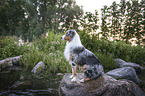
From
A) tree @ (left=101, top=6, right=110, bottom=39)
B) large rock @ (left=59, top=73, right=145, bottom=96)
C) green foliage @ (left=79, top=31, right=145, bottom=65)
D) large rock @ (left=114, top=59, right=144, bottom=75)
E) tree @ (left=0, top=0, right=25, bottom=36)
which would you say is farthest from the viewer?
tree @ (left=0, top=0, right=25, bottom=36)

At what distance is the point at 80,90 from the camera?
2.93 metres

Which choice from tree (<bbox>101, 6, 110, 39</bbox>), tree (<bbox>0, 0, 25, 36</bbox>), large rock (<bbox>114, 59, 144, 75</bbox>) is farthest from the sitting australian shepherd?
tree (<bbox>0, 0, 25, 36</bbox>)

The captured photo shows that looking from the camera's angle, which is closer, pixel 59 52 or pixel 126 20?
pixel 59 52

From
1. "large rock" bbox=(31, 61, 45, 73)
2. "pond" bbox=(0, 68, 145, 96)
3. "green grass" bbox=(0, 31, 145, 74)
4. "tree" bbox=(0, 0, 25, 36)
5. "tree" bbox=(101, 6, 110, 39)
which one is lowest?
"pond" bbox=(0, 68, 145, 96)

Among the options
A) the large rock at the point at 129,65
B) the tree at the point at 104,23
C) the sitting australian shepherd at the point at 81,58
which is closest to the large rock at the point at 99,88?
the sitting australian shepherd at the point at 81,58

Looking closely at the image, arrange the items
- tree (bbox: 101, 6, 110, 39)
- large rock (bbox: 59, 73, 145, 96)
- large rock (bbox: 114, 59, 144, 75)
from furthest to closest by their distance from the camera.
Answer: tree (bbox: 101, 6, 110, 39)
large rock (bbox: 114, 59, 144, 75)
large rock (bbox: 59, 73, 145, 96)

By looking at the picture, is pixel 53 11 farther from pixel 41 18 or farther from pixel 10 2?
pixel 10 2

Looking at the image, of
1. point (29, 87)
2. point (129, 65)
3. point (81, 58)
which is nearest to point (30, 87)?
point (29, 87)

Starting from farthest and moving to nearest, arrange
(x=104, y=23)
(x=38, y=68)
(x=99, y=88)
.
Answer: (x=104, y=23) < (x=38, y=68) < (x=99, y=88)

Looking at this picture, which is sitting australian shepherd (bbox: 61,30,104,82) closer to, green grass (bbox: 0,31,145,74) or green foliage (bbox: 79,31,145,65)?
green grass (bbox: 0,31,145,74)

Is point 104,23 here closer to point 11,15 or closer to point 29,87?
point 29,87

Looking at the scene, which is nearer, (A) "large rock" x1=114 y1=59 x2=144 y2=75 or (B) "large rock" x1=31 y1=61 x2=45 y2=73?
(B) "large rock" x1=31 y1=61 x2=45 y2=73

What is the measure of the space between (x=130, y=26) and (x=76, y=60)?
1341cm

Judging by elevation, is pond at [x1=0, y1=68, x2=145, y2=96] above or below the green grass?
below
